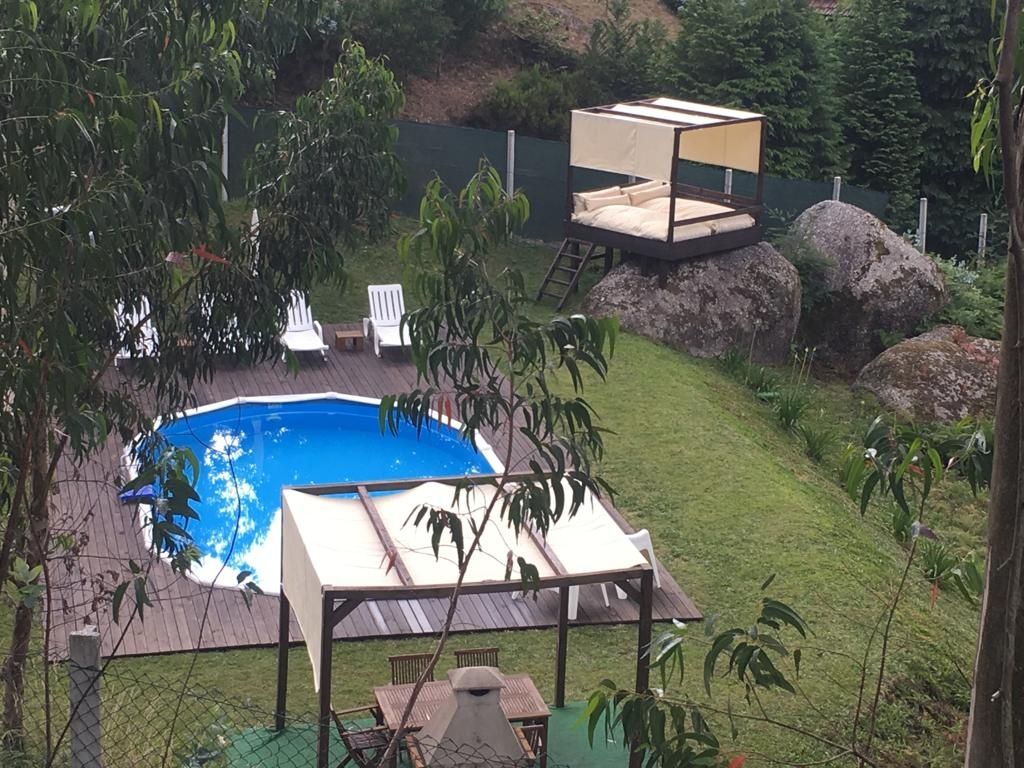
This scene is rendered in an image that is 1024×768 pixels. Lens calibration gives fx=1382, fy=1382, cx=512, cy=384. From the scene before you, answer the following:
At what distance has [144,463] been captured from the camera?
19.0 feet

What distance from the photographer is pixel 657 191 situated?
55.6ft

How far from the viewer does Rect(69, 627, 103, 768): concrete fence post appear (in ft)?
13.7

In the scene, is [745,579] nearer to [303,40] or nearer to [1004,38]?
[1004,38]

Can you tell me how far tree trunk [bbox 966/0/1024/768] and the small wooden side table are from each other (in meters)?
11.5

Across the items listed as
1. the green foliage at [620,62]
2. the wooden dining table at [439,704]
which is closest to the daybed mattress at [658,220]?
the green foliage at [620,62]

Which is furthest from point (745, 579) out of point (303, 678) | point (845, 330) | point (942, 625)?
point (845, 330)

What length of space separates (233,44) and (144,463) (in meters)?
2.58

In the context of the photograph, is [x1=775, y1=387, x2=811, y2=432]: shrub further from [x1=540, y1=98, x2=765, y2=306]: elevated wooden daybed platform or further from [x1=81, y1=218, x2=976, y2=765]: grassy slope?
[x1=540, y1=98, x2=765, y2=306]: elevated wooden daybed platform

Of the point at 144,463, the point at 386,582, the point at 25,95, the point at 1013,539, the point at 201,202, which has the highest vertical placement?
the point at 25,95

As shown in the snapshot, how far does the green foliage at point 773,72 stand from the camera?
2012cm

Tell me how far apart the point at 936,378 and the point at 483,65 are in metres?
11.0

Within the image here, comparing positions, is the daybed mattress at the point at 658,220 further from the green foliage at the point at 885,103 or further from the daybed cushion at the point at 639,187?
the green foliage at the point at 885,103

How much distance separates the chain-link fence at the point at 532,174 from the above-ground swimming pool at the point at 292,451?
5433 millimetres

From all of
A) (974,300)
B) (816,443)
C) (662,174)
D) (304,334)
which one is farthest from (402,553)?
(974,300)
